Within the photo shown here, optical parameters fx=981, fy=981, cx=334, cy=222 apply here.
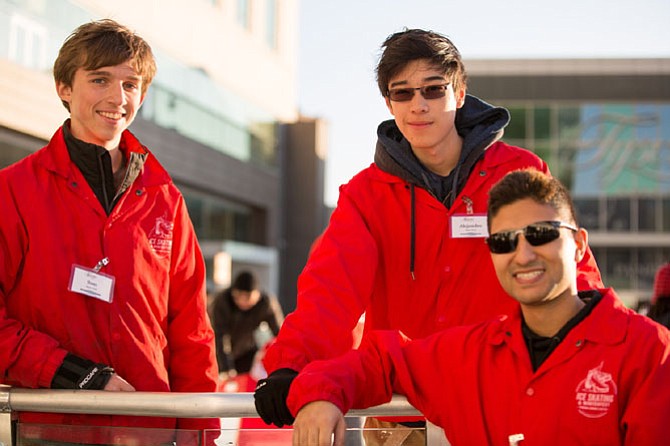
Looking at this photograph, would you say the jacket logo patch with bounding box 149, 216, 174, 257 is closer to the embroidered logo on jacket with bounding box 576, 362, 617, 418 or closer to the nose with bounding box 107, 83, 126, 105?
the nose with bounding box 107, 83, 126, 105

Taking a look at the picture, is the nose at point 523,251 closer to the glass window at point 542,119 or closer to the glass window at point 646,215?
the glass window at point 542,119

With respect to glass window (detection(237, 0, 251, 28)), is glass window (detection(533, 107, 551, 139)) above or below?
below

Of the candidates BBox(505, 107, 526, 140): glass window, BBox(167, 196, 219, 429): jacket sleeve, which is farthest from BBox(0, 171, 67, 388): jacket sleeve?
BBox(505, 107, 526, 140): glass window

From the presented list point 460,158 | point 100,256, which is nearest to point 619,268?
point 460,158

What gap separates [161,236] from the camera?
→ 384cm

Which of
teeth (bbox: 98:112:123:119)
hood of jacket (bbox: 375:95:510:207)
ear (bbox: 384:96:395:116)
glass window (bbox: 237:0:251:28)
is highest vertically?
glass window (bbox: 237:0:251:28)

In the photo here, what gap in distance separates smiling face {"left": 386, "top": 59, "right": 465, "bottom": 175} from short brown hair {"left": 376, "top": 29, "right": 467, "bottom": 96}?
0.07 ft

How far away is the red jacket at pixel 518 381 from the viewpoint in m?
2.49

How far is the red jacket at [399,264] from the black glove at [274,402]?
391mm

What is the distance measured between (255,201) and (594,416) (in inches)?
1418

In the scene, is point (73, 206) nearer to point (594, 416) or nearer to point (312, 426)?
point (312, 426)

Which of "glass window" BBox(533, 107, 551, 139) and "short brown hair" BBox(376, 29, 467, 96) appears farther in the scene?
"glass window" BBox(533, 107, 551, 139)

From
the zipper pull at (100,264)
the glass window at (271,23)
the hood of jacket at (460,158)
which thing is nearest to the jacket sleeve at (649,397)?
the hood of jacket at (460,158)

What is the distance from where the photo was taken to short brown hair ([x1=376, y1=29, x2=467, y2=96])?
11.8 feet
